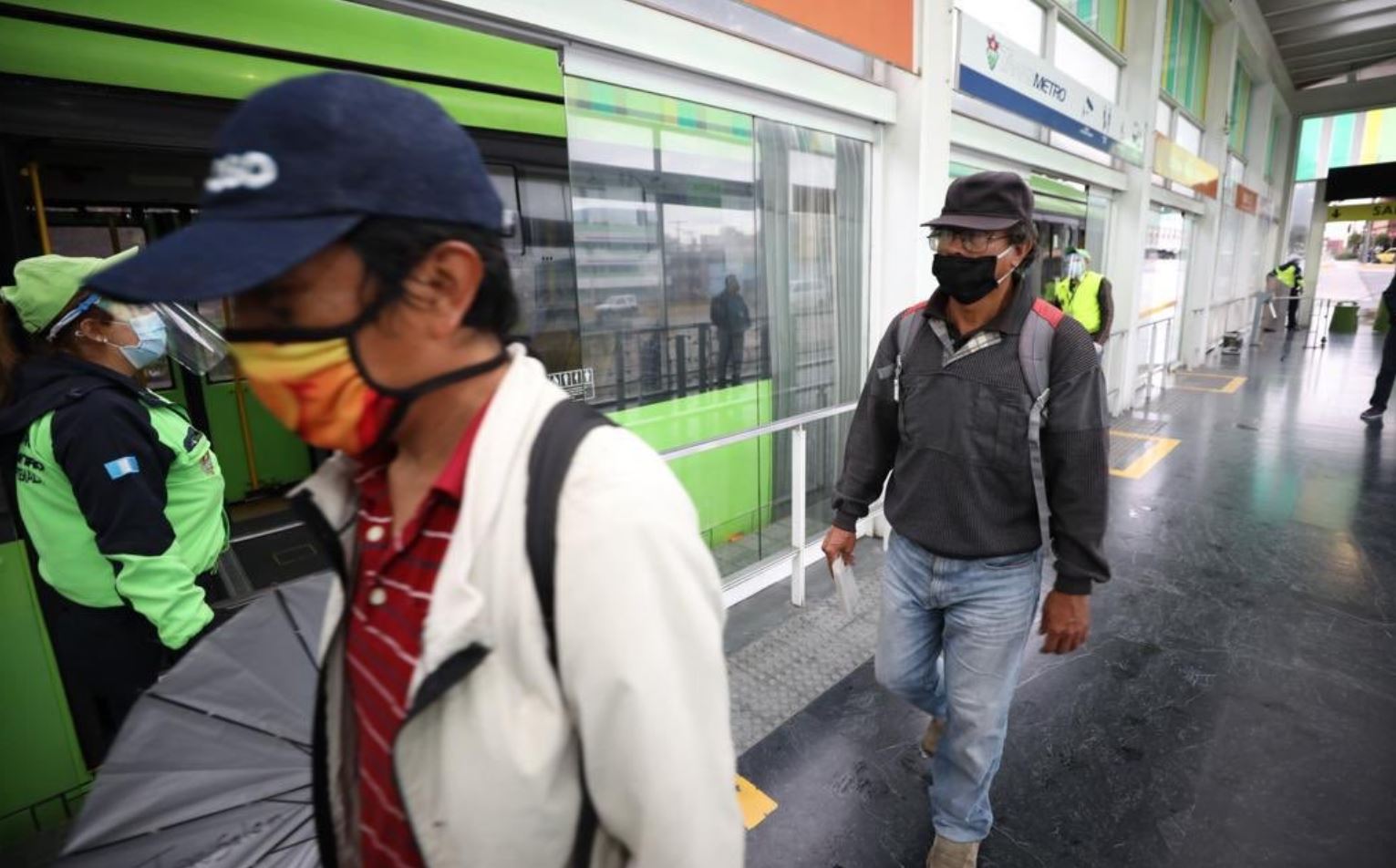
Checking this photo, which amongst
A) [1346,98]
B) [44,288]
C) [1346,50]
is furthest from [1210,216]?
[44,288]

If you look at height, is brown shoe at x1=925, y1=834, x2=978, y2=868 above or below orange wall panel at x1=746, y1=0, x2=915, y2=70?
below

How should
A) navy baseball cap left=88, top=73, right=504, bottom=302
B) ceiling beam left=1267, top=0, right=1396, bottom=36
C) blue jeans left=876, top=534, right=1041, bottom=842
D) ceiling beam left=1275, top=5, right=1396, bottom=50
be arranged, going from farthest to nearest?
ceiling beam left=1275, top=5, right=1396, bottom=50
ceiling beam left=1267, top=0, right=1396, bottom=36
blue jeans left=876, top=534, right=1041, bottom=842
navy baseball cap left=88, top=73, right=504, bottom=302

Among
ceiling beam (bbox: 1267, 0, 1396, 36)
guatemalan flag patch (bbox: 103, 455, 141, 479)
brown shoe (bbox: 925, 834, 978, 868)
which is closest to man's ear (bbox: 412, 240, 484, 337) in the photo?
guatemalan flag patch (bbox: 103, 455, 141, 479)

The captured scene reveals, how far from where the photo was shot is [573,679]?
71 cm

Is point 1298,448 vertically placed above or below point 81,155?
below

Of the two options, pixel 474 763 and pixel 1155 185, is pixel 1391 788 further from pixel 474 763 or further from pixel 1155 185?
pixel 1155 185

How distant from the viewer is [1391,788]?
7.54 ft

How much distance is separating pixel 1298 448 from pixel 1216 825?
18.9 feet

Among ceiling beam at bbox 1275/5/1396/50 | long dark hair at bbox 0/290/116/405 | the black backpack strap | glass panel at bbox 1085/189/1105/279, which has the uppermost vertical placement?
ceiling beam at bbox 1275/5/1396/50

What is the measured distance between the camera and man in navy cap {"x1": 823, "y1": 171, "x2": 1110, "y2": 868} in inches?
70.5

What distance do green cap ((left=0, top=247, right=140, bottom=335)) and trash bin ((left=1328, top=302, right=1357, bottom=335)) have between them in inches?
839

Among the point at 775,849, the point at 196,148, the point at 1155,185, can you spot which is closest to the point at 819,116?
the point at 196,148

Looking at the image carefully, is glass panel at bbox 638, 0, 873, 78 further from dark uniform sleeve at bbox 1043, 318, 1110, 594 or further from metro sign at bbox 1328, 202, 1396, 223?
metro sign at bbox 1328, 202, 1396, 223

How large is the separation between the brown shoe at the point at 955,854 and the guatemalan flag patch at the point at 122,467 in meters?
2.41
